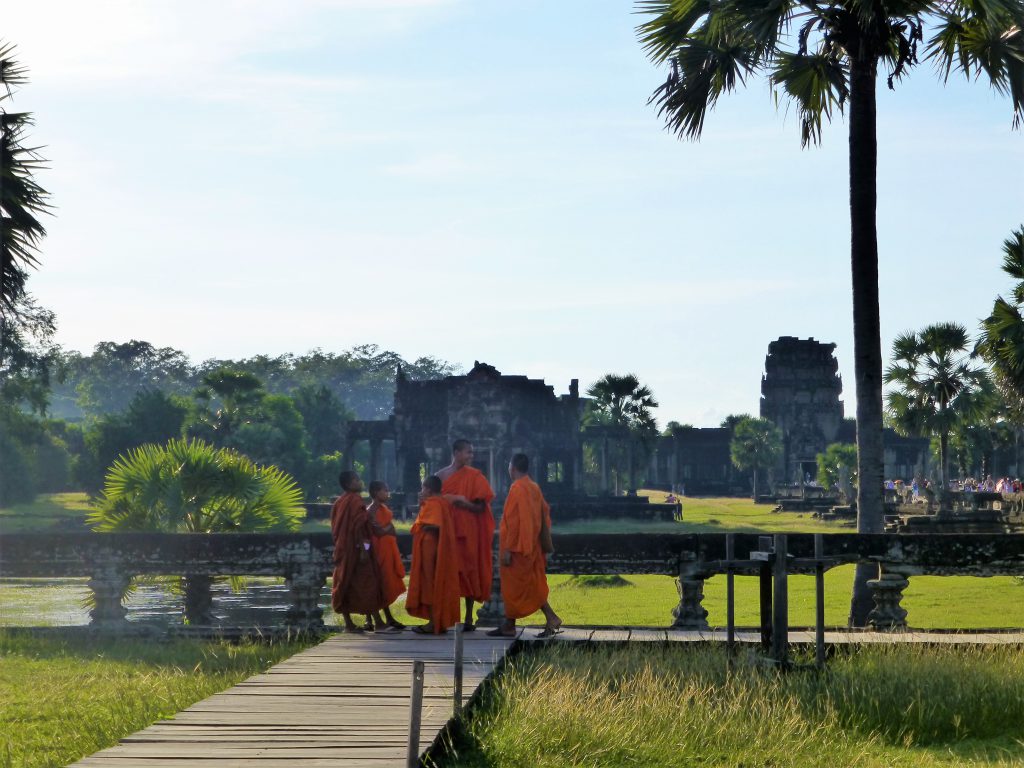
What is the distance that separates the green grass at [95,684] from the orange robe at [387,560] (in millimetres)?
924

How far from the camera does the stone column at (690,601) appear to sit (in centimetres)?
1196

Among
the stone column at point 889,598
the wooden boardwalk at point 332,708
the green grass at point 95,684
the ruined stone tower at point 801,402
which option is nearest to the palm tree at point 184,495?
the green grass at point 95,684

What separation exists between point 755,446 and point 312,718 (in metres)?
67.8

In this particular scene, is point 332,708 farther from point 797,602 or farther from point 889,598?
point 797,602

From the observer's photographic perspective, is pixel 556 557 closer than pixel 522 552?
No

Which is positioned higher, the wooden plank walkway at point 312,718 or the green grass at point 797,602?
the wooden plank walkway at point 312,718

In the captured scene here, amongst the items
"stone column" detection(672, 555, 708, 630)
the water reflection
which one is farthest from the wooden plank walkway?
the water reflection

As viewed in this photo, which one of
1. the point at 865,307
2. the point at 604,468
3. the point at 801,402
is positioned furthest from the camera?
the point at 801,402

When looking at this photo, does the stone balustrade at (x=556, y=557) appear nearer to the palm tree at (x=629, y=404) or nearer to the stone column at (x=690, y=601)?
the stone column at (x=690, y=601)

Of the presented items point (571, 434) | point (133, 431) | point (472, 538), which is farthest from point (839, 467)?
point (472, 538)

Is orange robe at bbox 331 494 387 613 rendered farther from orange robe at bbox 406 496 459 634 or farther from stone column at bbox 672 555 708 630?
stone column at bbox 672 555 708 630

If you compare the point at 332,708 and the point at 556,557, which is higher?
the point at 556,557

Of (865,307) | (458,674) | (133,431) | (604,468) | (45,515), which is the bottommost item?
(458,674)

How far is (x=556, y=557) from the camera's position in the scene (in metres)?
12.5
